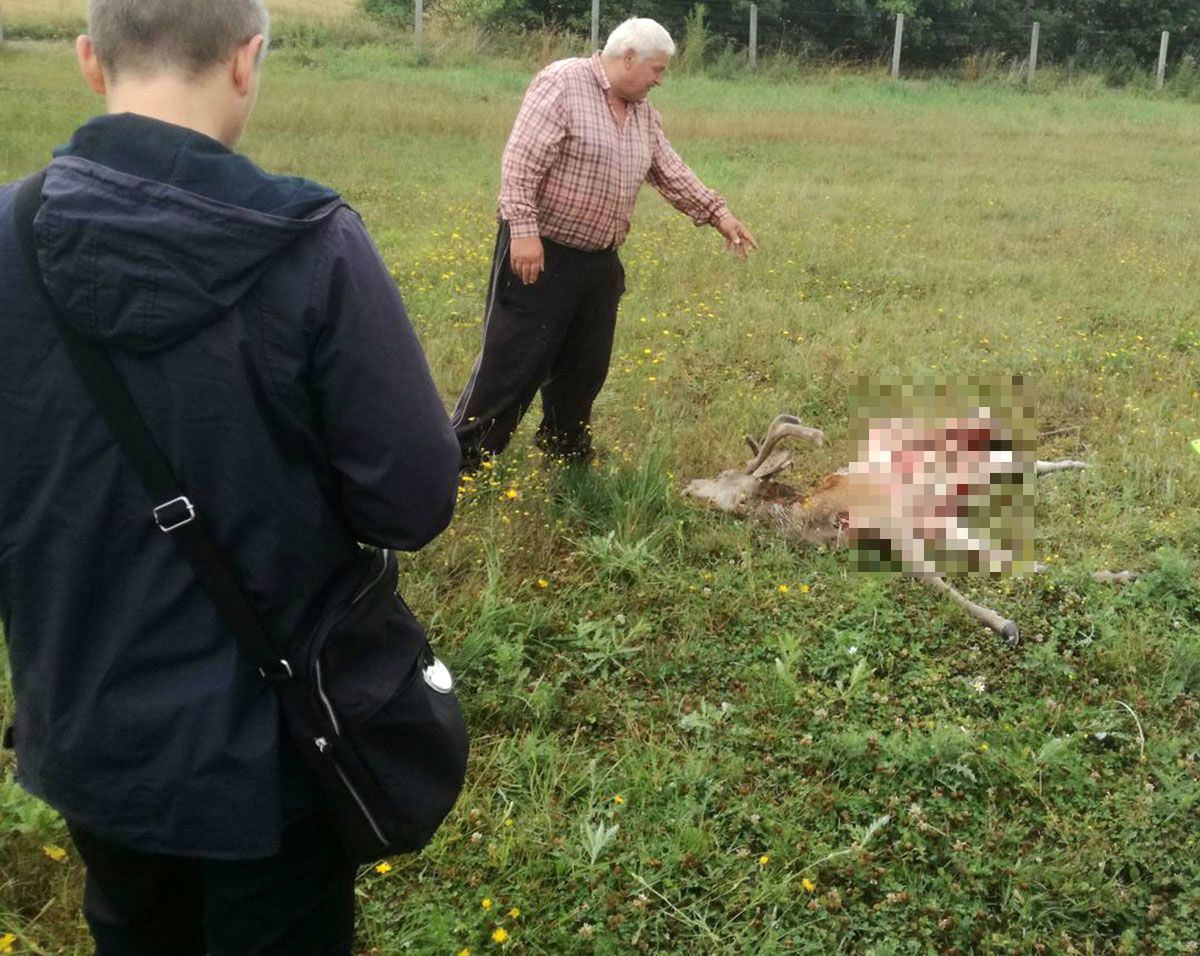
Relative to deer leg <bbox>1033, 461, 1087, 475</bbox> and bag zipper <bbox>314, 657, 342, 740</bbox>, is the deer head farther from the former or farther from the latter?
bag zipper <bbox>314, 657, 342, 740</bbox>

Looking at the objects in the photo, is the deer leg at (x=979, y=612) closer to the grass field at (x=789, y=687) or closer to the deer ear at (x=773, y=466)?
the grass field at (x=789, y=687)

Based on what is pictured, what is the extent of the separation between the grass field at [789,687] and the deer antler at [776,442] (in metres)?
0.30

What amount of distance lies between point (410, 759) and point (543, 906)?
1121 millimetres

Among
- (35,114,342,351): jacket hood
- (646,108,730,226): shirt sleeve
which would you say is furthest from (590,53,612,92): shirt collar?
(35,114,342,351): jacket hood

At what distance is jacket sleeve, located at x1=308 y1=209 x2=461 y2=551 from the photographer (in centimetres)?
141

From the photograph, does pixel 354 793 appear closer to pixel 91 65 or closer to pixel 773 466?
pixel 91 65

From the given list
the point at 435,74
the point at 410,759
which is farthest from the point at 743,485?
the point at 435,74

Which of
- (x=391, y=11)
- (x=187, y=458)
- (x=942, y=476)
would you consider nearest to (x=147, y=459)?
(x=187, y=458)

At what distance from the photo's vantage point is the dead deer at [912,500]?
3.62 meters

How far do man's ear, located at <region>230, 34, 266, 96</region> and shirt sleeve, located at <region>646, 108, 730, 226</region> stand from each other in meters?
3.10

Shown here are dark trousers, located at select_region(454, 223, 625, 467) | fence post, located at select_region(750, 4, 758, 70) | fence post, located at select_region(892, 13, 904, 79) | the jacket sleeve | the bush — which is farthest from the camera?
the bush

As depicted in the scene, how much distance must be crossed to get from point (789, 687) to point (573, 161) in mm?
2061

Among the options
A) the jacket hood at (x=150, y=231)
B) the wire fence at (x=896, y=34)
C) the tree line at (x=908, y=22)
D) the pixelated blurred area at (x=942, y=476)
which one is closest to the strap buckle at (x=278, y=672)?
the jacket hood at (x=150, y=231)

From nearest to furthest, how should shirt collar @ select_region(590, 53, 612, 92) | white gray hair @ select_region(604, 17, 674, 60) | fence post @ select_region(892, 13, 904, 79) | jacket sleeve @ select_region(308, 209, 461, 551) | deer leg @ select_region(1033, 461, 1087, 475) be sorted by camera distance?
1. jacket sleeve @ select_region(308, 209, 461, 551)
2. white gray hair @ select_region(604, 17, 674, 60)
3. shirt collar @ select_region(590, 53, 612, 92)
4. deer leg @ select_region(1033, 461, 1087, 475)
5. fence post @ select_region(892, 13, 904, 79)
